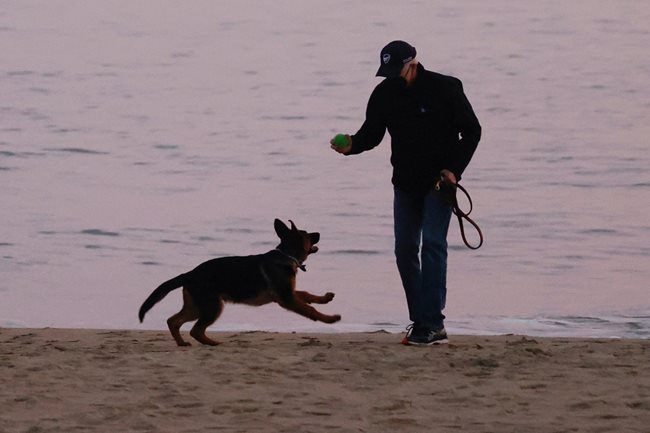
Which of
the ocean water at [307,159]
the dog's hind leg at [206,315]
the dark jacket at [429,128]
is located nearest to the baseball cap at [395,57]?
the dark jacket at [429,128]

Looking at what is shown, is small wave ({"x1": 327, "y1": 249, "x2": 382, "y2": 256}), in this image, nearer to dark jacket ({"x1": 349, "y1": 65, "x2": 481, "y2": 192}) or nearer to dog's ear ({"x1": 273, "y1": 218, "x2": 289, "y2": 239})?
dog's ear ({"x1": 273, "y1": 218, "x2": 289, "y2": 239})

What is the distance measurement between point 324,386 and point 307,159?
32.5ft

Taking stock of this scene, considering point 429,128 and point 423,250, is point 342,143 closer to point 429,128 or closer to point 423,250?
point 429,128

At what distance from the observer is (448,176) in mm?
8539

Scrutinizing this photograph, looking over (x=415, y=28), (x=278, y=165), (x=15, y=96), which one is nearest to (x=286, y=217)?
(x=278, y=165)

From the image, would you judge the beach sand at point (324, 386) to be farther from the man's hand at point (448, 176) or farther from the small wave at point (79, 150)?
the small wave at point (79, 150)

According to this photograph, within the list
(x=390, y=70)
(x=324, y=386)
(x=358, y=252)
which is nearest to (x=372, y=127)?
(x=390, y=70)

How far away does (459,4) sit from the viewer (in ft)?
101

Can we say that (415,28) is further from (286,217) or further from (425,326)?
(425,326)

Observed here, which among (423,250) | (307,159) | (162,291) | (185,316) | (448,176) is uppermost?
(448,176)

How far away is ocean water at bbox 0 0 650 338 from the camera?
11.8 metres

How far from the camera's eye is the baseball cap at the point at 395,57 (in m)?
8.51

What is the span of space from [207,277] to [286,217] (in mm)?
5426

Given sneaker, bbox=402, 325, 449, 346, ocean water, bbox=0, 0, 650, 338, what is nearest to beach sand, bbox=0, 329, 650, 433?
sneaker, bbox=402, 325, 449, 346
